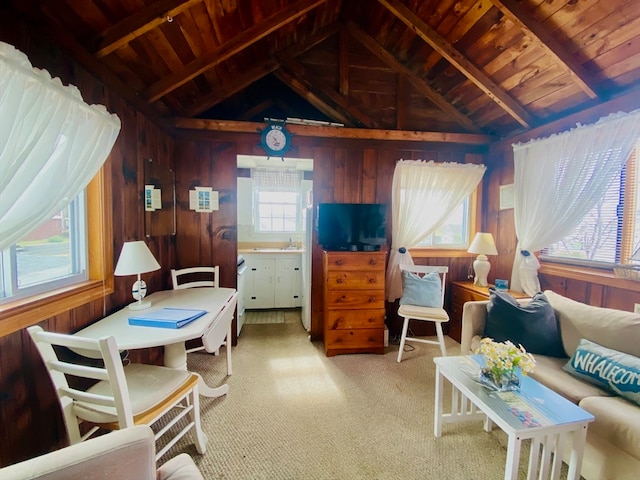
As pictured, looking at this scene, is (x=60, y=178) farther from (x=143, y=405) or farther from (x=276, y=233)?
(x=276, y=233)

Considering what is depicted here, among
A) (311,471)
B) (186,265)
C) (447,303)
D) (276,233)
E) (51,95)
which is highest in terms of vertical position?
(51,95)

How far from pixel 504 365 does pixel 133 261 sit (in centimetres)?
213

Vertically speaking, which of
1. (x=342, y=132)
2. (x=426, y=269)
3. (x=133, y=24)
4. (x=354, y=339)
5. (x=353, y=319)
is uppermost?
(x=133, y=24)

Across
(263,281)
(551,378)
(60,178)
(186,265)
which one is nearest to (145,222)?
(186,265)

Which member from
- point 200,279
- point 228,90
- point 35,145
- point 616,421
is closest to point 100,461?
point 35,145

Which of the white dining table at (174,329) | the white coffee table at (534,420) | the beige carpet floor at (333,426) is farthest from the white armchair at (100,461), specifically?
the white coffee table at (534,420)

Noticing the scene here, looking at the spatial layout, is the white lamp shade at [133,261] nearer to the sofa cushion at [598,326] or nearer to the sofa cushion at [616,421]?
the sofa cushion at [616,421]

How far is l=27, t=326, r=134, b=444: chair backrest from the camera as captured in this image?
3.80 feet

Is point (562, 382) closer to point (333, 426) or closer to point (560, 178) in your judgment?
point (333, 426)

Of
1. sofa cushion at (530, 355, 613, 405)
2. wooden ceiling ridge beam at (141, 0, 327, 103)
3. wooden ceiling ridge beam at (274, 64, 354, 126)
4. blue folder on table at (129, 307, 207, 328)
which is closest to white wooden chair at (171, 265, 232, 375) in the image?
blue folder on table at (129, 307, 207, 328)

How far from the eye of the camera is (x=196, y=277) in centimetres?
307

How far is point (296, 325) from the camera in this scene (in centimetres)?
368

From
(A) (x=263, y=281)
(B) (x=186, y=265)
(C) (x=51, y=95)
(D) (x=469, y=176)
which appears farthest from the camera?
(A) (x=263, y=281)

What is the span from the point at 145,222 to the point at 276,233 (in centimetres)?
225
